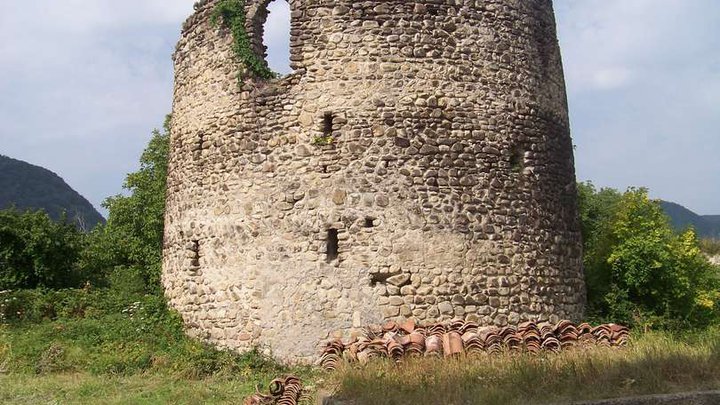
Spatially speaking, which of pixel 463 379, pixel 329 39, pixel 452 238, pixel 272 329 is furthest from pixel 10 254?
pixel 463 379

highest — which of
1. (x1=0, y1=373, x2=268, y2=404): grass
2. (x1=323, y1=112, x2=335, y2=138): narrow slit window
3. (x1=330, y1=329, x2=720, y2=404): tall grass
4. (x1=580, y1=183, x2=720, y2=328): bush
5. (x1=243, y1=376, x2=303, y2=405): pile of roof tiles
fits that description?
(x1=323, y1=112, x2=335, y2=138): narrow slit window

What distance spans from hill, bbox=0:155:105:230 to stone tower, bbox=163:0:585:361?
196ft

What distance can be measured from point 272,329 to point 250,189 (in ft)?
7.54

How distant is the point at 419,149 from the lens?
10.7 meters

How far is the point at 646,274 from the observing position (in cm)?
1296

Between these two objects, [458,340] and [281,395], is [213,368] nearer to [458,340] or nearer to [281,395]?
[281,395]

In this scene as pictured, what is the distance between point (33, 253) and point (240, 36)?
357 inches

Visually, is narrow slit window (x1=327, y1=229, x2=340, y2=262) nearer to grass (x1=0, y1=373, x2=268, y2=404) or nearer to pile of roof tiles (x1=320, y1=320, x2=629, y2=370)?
pile of roof tiles (x1=320, y1=320, x2=629, y2=370)

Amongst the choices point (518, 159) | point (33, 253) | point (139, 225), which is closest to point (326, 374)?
point (518, 159)

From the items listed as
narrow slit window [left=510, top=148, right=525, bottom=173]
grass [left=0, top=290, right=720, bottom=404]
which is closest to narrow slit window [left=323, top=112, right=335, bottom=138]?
narrow slit window [left=510, top=148, right=525, bottom=173]

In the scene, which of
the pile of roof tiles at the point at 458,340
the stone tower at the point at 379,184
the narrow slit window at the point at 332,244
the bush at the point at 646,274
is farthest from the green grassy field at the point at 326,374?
the bush at the point at 646,274

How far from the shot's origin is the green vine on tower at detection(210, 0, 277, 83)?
11547 millimetres

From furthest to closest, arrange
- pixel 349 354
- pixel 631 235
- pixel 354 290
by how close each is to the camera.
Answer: pixel 631 235 → pixel 354 290 → pixel 349 354

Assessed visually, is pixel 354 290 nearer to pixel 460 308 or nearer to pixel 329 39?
pixel 460 308
